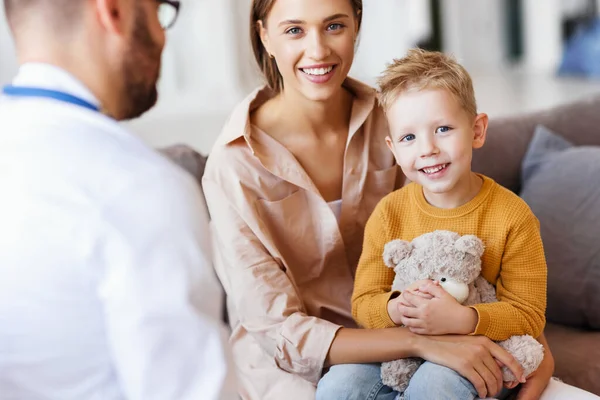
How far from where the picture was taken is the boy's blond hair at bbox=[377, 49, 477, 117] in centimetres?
146

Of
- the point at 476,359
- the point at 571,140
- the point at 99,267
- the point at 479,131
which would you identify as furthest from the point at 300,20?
the point at 571,140

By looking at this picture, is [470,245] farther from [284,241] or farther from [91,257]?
[91,257]

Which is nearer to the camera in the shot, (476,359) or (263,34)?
(476,359)

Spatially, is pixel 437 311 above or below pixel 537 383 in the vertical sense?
above

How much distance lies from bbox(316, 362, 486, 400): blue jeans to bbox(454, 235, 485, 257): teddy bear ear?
0.22 m

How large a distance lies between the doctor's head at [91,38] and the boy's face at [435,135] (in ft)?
1.92

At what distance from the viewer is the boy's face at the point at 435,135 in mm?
1454

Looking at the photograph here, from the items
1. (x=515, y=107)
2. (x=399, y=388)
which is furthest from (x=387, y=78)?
(x=515, y=107)

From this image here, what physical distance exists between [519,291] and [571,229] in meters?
0.66

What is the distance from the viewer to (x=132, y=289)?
89cm

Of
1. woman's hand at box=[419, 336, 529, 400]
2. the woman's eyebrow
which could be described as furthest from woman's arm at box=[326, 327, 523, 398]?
Answer: the woman's eyebrow

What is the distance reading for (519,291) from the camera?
146 centimetres

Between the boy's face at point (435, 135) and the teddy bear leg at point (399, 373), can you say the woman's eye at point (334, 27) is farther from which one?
the teddy bear leg at point (399, 373)

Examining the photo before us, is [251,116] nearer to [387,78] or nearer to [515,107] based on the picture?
[387,78]
